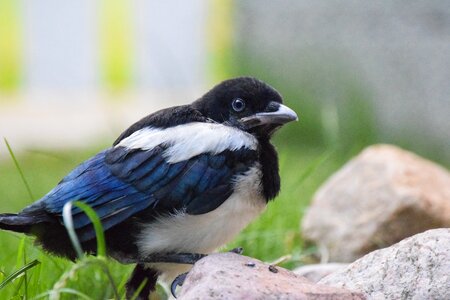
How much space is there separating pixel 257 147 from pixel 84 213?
0.52 metres

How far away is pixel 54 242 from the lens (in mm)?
2812

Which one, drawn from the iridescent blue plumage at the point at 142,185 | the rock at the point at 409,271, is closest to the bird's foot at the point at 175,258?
the iridescent blue plumage at the point at 142,185

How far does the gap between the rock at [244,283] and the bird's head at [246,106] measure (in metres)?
0.53

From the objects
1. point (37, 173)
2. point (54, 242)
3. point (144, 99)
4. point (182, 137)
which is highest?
point (182, 137)

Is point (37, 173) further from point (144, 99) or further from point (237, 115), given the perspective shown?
point (144, 99)

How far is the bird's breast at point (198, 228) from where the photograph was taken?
109 inches

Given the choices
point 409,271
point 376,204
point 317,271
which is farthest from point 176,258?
point 376,204

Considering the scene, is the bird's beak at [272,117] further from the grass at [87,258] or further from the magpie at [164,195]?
the grass at [87,258]

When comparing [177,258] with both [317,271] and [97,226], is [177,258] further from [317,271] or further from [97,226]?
[317,271]

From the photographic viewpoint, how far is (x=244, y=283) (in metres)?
2.40

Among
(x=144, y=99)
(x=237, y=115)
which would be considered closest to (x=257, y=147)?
(x=237, y=115)

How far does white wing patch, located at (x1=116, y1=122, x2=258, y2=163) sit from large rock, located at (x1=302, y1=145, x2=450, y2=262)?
3.44 ft

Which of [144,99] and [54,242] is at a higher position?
[54,242]

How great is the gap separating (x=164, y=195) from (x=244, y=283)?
0.48 m
